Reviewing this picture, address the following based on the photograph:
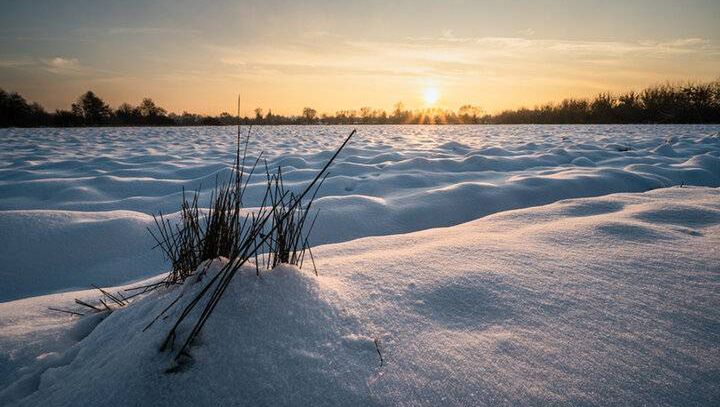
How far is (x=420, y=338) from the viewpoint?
917mm

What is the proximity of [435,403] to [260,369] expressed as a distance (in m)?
0.39

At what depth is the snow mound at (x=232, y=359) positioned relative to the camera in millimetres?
707

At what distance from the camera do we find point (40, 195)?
3.61m

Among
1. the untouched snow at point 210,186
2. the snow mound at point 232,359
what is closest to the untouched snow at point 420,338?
the snow mound at point 232,359

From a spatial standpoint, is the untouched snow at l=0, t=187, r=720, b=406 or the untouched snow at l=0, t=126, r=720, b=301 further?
the untouched snow at l=0, t=126, r=720, b=301

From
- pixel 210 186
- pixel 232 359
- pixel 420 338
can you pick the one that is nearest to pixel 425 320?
pixel 420 338

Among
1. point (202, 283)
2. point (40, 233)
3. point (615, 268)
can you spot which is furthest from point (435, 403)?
point (40, 233)

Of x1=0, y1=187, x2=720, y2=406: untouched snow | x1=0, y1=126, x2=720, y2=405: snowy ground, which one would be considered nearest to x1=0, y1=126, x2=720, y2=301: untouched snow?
x1=0, y1=126, x2=720, y2=405: snowy ground

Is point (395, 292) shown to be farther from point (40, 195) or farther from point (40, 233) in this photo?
point (40, 195)

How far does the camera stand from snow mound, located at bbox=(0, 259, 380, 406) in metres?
0.71

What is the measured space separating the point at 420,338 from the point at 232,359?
49 cm

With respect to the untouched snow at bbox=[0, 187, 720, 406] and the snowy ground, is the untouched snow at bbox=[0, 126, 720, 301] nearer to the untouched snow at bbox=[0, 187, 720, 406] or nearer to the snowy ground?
the snowy ground

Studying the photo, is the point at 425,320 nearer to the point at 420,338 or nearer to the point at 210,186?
the point at 420,338

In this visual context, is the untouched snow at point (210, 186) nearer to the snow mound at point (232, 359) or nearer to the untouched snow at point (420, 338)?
the untouched snow at point (420, 338)
